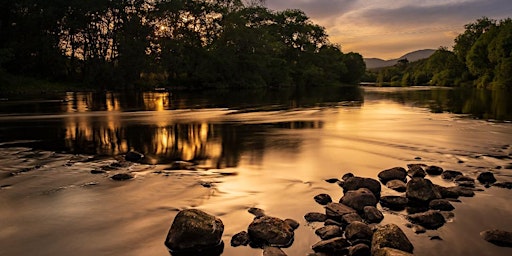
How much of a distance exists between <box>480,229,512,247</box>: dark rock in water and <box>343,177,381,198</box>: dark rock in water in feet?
9.11

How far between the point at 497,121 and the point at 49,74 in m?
87.5

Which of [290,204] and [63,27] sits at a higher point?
[63,27]

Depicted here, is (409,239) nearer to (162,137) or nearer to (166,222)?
(166,222)

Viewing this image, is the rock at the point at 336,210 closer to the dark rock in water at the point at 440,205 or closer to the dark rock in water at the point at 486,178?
the dark rock in water at the point at 440,205

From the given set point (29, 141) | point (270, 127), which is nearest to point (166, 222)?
point (29, 141)

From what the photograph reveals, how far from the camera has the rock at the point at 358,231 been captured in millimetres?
7238

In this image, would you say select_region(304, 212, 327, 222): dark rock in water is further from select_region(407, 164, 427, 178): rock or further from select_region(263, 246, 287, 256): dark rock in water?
select_region(407, 164, 427, 178): rock

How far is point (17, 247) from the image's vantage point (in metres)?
7.36

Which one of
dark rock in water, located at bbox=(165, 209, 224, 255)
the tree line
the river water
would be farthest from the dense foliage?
dark rock in water, located at bbox=(165, 209, 224, 255)

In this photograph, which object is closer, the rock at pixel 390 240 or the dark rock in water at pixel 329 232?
the rock at pixel 390 240

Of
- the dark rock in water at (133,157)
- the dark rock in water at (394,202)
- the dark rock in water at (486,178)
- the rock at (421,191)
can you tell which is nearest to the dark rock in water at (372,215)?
the dark rock in water at (394,202)

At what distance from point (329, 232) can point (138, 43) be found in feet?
287

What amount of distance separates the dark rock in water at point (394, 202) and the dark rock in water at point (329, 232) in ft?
7.22

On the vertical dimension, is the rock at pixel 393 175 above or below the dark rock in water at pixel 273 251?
above
